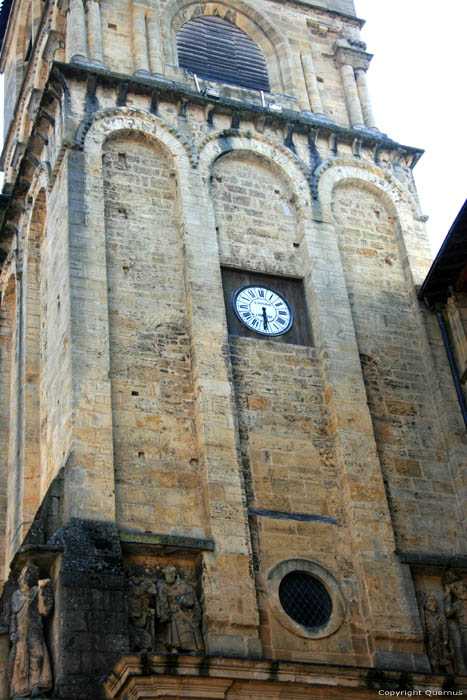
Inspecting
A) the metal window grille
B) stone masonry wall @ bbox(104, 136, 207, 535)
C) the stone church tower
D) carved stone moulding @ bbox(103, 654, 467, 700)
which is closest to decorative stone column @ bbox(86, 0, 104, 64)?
the stone church tower

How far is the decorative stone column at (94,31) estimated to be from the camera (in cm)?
1908

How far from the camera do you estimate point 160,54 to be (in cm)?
1977

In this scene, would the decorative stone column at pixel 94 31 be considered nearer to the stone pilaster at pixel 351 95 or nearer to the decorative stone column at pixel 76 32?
the decorative stone column at pixel 76 32

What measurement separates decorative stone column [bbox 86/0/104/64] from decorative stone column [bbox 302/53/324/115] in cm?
397

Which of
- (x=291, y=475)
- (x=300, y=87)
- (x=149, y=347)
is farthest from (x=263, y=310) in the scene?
(x=300, y=87)

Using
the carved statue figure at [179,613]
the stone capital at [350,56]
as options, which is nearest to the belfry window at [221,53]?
the stone capital at [350,56]

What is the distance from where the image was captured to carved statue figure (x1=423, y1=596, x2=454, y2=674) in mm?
14367

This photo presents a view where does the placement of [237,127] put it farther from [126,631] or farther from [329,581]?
[126,631]

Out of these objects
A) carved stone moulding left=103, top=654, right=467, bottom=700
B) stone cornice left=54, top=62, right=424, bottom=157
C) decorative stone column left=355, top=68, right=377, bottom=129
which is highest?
decorative stone column left=355, top=68, right=377, bottom=129

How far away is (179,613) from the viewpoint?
1355cm

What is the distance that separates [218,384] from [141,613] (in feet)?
11.6

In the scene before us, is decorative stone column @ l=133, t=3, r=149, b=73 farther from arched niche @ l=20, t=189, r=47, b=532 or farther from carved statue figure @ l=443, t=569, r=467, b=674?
carved statue figure @ l=443, t=569, r=467, b=674

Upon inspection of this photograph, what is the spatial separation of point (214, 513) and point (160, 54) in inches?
357

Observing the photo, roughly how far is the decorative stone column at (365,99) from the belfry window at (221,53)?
1.79 metres
